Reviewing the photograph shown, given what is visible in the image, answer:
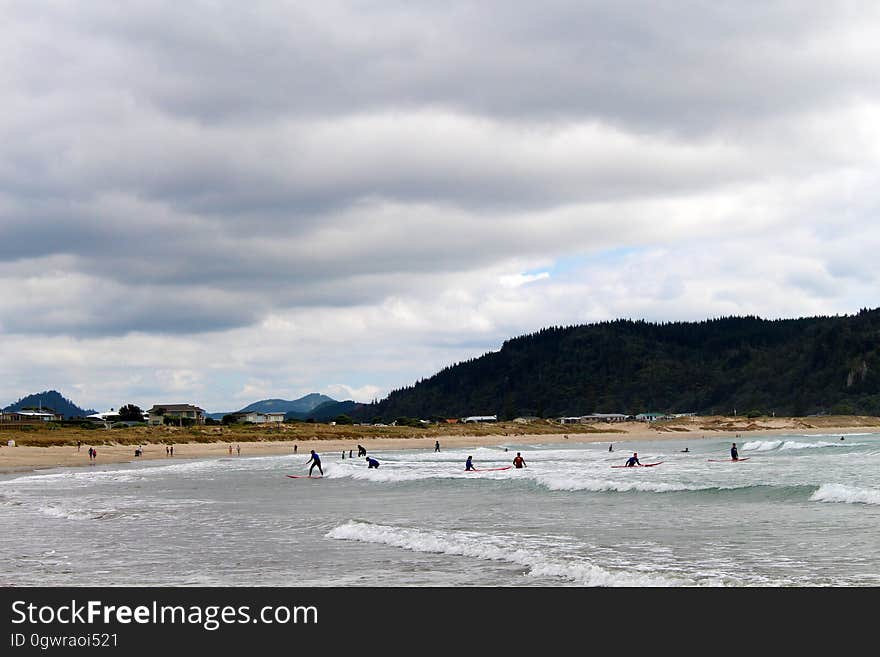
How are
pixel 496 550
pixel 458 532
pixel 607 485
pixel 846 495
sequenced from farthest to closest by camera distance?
pixel 607 485 → pixel 846 495 → pixel 458 532 → pixel 496 550

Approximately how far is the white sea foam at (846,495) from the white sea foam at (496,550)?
14431mm

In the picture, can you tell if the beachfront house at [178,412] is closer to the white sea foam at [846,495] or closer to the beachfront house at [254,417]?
the beachfront house at [254,417]

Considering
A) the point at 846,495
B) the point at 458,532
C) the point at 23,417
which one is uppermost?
the point at 23,417

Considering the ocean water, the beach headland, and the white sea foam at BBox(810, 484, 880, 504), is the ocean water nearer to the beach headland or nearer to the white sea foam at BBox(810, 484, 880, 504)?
the white sea foam at BBox(810, 484, 880, 504)

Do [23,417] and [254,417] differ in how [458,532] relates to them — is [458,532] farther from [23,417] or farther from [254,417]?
[254,417]

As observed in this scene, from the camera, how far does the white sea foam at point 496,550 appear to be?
1511cm

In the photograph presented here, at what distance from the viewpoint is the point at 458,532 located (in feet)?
72.6

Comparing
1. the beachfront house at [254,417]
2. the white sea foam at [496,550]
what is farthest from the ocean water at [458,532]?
the beachfront house at [254,417]

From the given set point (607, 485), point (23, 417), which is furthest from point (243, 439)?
point (607, 485)

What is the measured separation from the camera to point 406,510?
94.8 ft

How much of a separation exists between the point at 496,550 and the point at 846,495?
16909 millimetres

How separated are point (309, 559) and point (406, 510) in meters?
10.8
